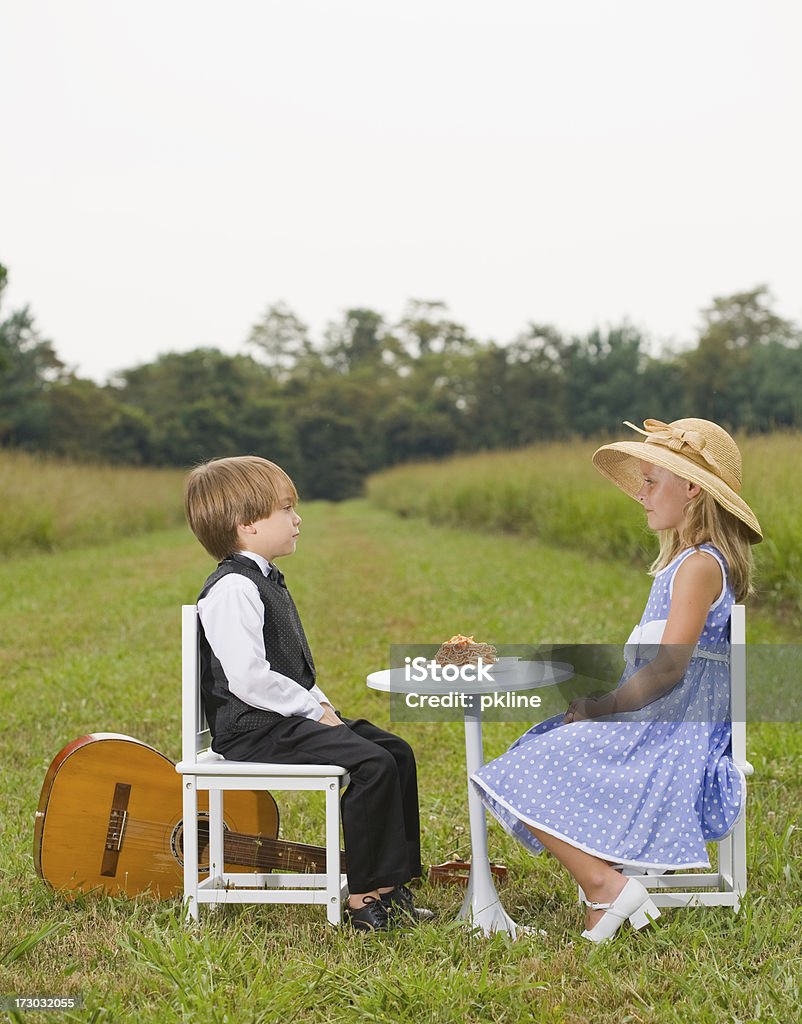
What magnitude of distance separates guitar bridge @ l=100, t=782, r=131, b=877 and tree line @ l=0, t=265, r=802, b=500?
57.4ft

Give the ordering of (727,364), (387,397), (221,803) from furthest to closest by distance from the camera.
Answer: (387,397) → (727,364) → (221,803)

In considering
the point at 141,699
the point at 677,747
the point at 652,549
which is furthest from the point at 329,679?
the point at 652,549

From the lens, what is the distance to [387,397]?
165 ft

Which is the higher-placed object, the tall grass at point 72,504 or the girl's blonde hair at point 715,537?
the girl's blonde hair at point 715,537

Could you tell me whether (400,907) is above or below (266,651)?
below

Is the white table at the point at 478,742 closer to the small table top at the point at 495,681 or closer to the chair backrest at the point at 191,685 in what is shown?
the small table top at the point at 495,681

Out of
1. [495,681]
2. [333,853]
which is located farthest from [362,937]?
[495,681]

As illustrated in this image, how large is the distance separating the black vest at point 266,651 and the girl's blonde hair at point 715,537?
100cm

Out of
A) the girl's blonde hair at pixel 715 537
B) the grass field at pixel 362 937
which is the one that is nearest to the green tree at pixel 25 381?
the grass field at pixel 362 937

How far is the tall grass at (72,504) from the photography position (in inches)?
596

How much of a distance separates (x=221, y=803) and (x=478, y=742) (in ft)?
2.49

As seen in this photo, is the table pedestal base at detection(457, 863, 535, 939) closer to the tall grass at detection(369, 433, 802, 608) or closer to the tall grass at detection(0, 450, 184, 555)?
the tall grass at detection(369, 433, 802, 608)

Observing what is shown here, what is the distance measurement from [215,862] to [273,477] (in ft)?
3.60

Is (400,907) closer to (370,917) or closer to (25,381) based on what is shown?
(370,917)
